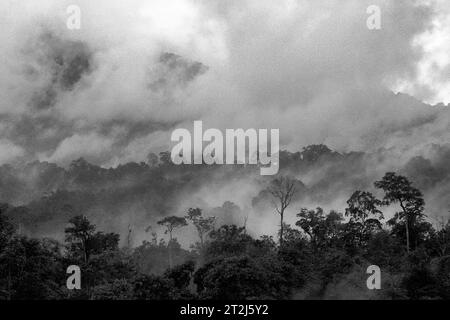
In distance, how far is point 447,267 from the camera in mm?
35031

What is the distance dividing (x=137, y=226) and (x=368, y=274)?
320ft

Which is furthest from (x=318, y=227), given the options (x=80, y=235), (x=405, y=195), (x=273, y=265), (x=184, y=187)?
(x=184, y=187)

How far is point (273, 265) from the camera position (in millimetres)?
33562

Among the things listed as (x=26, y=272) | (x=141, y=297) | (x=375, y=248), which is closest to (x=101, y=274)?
(x=26, y=272)

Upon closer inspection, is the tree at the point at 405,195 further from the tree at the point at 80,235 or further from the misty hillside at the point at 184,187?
the misty hillside at the point at 184,187

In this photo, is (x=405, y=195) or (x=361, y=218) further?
(x=361, y=218)

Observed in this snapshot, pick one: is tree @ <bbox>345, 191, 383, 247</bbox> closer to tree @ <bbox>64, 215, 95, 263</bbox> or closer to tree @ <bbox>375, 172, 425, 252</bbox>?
tree @ <bbox>375, 172, 425, 252</bbox>

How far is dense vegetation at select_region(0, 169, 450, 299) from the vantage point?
2991 centimetres

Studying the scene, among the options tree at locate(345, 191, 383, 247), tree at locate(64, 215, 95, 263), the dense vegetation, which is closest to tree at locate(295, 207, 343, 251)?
the dense vegetation

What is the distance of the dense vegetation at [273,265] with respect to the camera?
1177 inches

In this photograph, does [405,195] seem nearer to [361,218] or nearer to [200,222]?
[361,218]

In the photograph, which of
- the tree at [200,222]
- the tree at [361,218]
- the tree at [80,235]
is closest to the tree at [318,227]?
the tree at [361,218]

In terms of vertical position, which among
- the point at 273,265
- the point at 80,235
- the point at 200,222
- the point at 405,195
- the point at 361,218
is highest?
the point at 200,222

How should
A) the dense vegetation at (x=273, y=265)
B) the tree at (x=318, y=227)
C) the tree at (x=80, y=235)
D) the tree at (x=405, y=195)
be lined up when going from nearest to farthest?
the dense vegetation at (x=273, y=265) → the tree at (x=80, y=235) → the tree at (x=405, y=195) → the tree at (x=318, y=227)
